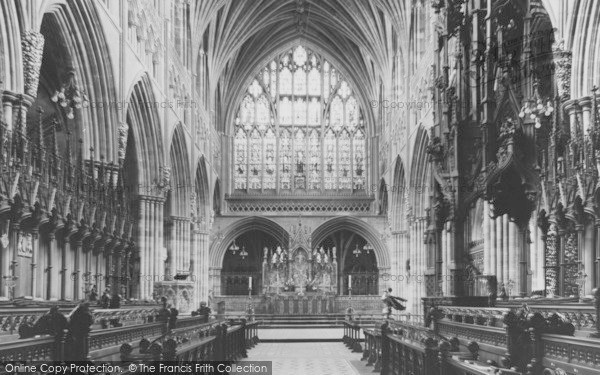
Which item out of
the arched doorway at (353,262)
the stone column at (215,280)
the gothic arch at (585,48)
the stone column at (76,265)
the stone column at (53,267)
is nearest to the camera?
the gothic arch at (585,48)

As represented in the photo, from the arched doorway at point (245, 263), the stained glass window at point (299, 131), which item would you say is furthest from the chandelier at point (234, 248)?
the stained glass window at point (299, 131)

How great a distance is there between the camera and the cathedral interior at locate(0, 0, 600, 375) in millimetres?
12875

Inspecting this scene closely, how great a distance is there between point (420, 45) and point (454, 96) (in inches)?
758

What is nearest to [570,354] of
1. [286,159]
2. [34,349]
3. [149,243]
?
[34,349]

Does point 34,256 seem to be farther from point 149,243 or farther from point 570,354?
point 570,354

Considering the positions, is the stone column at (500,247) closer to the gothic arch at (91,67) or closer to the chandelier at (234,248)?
the gothic arch at (91,67)

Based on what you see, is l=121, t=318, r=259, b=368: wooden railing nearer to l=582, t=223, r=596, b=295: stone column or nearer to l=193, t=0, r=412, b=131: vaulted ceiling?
l=582, t=223, r=596, b=295: stone column

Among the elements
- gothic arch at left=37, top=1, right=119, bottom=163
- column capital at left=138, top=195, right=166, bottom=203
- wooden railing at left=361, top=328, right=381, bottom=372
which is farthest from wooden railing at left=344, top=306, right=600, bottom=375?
column capital at left=138, top=195, right=166, bottom=203

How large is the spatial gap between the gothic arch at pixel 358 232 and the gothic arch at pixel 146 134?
19.3 meters

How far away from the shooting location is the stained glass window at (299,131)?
47.6m

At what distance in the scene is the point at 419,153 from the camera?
1346 inches

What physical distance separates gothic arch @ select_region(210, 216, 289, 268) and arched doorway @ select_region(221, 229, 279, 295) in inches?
51.4

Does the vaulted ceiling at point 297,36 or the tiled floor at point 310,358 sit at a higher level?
the vaulted ceiling at point 297,36

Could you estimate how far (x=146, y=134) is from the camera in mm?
26578
